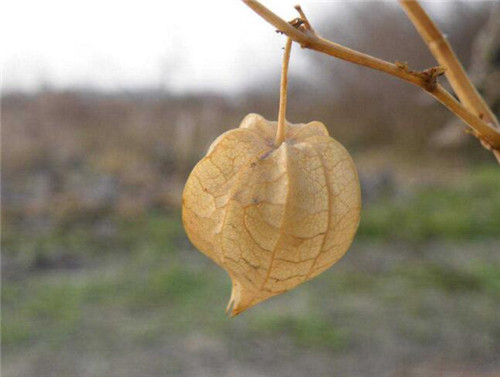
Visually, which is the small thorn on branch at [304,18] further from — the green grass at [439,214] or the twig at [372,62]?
the green grass at [439,214]

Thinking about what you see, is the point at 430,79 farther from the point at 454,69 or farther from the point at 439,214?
the point at 439,214

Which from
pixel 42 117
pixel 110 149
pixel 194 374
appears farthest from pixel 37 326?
pixel 42 117

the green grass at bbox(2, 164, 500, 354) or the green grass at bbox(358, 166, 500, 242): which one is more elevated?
the green grass at bbox(358, 166, 500, 242)

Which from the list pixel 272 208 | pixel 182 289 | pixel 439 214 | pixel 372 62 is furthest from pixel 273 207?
pixel 439 214

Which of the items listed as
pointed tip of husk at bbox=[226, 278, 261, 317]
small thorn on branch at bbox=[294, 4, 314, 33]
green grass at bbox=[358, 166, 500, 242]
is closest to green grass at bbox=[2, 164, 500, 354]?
green grass at bbox=[358, 166, 500, 242]

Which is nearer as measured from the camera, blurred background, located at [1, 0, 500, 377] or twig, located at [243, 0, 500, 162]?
twig, located at [243, 0, 500, 162]

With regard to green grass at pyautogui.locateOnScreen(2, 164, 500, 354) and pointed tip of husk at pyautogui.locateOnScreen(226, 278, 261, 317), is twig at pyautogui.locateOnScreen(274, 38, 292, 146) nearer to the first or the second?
pointed tip of husk at pyautogui.locateOnScreen(226, 278, 261, 317)

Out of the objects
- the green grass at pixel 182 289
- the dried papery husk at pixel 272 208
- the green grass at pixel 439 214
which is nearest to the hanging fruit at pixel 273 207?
the dried papery husk at pixel 272 208
